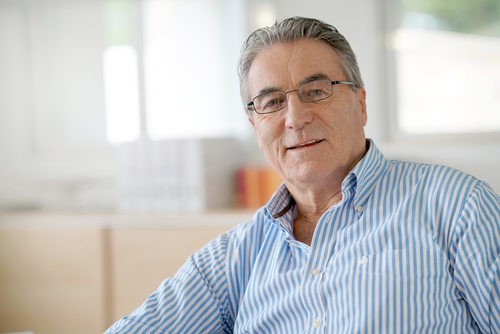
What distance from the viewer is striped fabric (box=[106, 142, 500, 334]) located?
39.3 inches

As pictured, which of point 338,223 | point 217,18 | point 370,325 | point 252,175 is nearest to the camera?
point 370,325

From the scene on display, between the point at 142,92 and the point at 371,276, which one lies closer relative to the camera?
the point at 371,276

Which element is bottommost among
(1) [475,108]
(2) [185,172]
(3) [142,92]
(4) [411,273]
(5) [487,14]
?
(4) [411,273]

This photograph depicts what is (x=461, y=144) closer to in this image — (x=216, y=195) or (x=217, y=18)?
(x=216, y=195)

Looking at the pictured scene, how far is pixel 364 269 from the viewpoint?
106cm

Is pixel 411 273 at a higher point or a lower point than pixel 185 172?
lower

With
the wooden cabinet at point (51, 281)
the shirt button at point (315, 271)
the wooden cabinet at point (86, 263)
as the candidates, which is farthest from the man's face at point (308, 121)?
the wooden cabinet at point (51, 281)

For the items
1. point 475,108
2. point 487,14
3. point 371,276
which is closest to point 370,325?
point 371,276

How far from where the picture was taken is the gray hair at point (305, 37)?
1.27m

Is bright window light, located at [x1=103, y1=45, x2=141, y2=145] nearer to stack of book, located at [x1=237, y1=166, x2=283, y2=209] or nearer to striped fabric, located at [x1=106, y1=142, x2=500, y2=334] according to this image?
stack of book, located at [x1=237, y1=166, x2=283, y2=209]

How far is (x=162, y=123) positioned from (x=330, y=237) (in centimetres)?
195

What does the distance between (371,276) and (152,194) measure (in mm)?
1649

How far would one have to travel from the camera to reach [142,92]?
9.52 ft

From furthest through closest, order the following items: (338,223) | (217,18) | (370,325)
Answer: (217,18), (338,223), (370,325)
